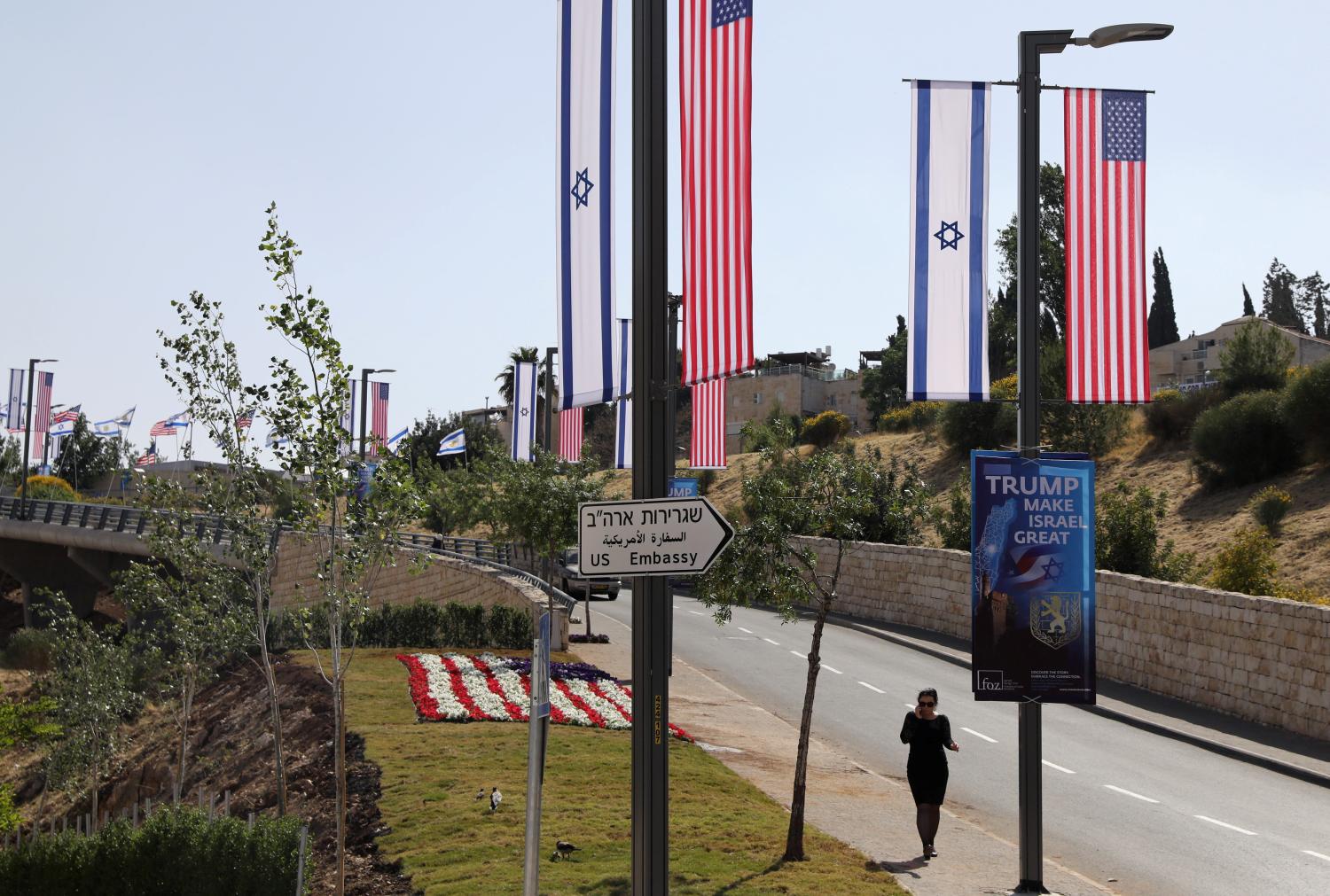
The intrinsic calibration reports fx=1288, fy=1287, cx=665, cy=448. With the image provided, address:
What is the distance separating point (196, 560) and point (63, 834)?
186 inches

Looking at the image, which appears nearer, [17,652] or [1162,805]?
[1162,805]

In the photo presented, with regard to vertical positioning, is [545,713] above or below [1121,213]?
below

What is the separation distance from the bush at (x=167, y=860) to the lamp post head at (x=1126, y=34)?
37.5 ft

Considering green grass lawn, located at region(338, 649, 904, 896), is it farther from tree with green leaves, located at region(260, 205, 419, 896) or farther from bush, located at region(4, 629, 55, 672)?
bush, located at region(4, 629, 55, 672)

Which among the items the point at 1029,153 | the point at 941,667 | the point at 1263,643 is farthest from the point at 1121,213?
the point at 941,667

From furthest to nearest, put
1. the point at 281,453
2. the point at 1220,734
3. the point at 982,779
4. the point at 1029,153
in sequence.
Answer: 1. the point at 1220,734
2. the point at 982,779
3. the point at 281,453
4. the point at 1029,153

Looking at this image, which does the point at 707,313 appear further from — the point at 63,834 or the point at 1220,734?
the point at 1220,734

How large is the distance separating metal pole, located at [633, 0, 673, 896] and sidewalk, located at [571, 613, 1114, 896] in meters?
6.75

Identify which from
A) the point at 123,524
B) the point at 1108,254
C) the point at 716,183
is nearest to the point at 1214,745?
the point at 1108,254

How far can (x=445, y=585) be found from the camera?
4688cm

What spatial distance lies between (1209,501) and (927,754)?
35005 mm

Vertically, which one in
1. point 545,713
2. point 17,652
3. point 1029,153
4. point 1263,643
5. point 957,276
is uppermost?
point 1029,153

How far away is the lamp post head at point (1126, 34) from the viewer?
1244 centimetres

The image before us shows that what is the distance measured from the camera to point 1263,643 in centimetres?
2327
